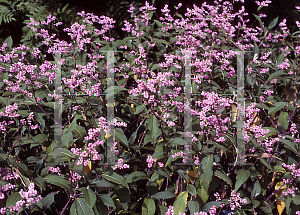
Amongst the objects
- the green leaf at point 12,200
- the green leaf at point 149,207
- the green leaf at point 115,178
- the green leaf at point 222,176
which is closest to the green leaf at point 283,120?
the green leaf at point 222,176

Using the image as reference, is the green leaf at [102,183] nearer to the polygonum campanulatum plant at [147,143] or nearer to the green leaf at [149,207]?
the polygonum campanulatum plant at [147,143]

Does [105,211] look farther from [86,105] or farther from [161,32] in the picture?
[161,32]

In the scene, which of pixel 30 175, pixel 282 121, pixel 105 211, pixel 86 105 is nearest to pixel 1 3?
pixel 86 105

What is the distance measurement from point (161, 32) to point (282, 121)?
1400 millimetres

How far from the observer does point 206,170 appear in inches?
68.4

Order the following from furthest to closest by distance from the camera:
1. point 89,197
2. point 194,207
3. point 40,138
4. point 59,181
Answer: point 40,138, point 194,207, point 59,181, point 89,197

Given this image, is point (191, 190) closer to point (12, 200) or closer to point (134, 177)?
point (134, 177)

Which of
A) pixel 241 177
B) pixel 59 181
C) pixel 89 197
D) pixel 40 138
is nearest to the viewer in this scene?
pixel 89 197

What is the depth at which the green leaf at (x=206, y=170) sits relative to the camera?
174 centimetres

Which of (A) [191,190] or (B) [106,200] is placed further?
(A) [191,190]

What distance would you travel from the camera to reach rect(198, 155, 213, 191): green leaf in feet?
5.71

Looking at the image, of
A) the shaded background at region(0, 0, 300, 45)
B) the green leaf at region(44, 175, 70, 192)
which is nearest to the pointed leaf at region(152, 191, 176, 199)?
the green leaf at region(44, 175, 70, 192)

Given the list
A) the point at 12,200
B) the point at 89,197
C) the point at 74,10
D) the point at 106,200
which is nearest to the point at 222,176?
the point at 106,200

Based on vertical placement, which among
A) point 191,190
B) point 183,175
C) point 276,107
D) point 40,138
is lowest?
point 191,190
